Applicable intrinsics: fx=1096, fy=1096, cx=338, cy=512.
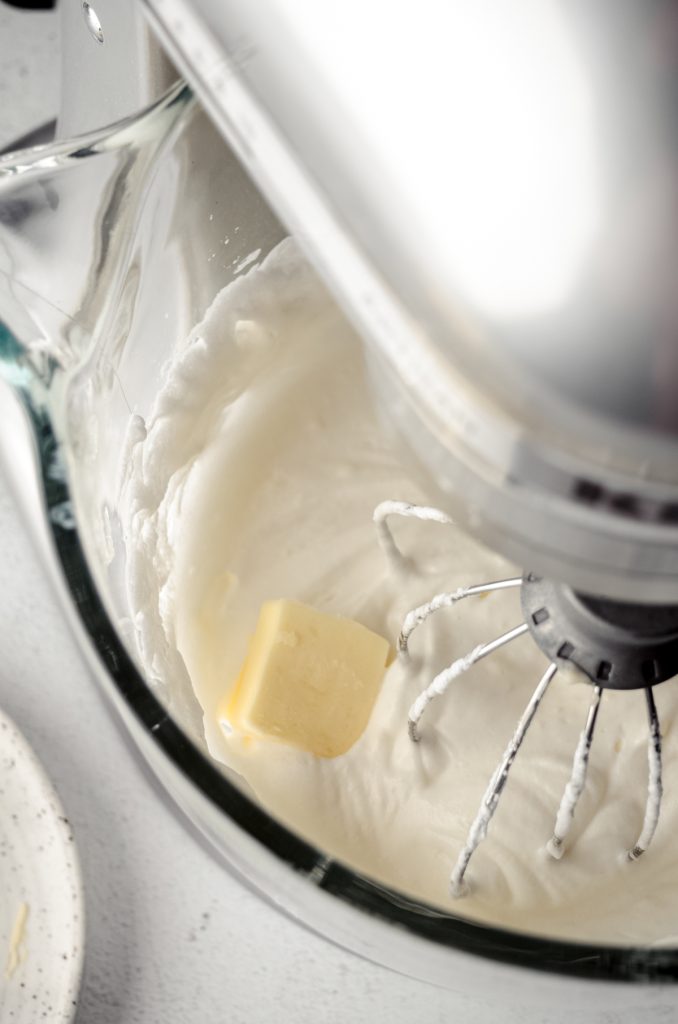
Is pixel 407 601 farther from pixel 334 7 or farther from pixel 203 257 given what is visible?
pixel 334 7

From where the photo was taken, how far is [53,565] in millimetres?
438

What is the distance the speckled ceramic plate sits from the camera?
640 mm

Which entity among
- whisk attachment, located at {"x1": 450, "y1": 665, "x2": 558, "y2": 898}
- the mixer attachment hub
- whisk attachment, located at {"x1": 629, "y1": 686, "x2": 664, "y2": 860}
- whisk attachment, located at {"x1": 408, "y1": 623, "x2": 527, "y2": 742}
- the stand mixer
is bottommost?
whisk attachment, located at {"x1": 629, "y1": 686, "x2": 664, "y2": 860}

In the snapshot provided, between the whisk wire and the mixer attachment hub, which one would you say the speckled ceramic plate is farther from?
the mixer attachment hub

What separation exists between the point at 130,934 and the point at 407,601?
28 centimetres

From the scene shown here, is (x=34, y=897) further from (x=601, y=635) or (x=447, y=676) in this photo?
(x=601, y=635)

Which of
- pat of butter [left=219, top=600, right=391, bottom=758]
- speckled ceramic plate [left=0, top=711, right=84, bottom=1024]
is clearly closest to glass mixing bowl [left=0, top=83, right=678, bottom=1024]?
pat of butter [left=219, top=600, right=391, bottom=758]

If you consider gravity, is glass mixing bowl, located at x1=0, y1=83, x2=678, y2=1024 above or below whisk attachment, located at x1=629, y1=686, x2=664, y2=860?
above

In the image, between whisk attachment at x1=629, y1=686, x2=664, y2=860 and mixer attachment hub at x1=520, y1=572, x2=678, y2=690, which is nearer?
mixer attachment hub at x1=520, y1=572, x2=678, y2=690

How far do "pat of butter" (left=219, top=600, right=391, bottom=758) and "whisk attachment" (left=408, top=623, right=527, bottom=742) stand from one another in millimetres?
37

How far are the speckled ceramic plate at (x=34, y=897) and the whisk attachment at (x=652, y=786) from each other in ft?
1.08

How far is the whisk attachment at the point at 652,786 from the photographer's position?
490 millimetres

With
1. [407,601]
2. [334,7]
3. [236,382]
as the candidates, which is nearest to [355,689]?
[407,601]

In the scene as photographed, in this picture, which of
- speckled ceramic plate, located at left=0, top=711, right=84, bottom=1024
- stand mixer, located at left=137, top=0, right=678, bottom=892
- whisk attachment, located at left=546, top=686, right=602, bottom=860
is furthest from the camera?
speckled ceramic plate, located at left=0, top=711, right=84, bottom=1024
